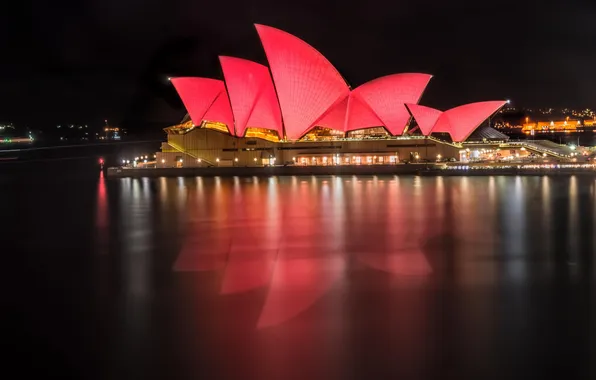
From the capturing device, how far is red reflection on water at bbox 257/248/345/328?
6199 millimetres

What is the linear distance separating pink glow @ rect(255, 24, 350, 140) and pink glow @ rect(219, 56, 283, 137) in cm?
110

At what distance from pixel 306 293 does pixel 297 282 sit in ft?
1.90

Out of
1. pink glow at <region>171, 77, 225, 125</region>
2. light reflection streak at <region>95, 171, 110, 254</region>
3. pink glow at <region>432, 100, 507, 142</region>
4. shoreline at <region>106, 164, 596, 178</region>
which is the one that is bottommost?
light reflection streak at <region>95, 171, 110, 254</region>

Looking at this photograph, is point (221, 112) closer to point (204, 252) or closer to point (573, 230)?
point (204, 252)

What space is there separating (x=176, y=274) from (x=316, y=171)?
23016 mm

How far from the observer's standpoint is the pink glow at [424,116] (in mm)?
32344

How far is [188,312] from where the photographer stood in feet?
20.7

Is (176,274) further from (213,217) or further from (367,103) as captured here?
(367,103)

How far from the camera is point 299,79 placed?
29.6 metres

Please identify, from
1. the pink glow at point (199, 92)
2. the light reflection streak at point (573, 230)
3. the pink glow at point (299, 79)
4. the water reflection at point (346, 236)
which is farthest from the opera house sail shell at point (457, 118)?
the light reflection streak at point (573, 230)

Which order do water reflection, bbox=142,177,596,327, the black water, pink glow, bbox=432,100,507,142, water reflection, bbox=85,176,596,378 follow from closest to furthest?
the black water, water reflection, bbox=85,176,596,378, water reflection, bbox=142,177,596,327, pink glow, bbox=432,100,507,142

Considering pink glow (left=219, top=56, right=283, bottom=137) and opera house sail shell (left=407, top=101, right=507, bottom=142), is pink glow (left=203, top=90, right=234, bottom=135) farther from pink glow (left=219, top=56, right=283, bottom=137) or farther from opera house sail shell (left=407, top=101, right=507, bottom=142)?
opera house sail shell (left=407, top=101, right=507, bottom=142)

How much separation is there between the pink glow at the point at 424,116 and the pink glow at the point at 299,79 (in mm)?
4506

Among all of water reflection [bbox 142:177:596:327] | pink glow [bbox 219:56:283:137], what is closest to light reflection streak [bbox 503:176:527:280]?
water reflection [bbox 142:177:596:327]
